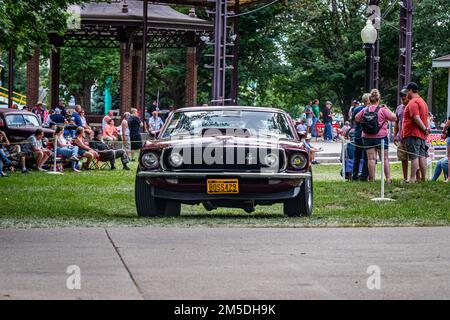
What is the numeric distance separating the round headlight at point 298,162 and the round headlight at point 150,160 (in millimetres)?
1768

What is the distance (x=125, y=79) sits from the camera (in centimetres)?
4450

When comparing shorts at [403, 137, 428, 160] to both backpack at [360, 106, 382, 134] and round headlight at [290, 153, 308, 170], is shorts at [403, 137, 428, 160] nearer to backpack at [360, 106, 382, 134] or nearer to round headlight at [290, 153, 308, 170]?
backpack at [360, 106, 382, 134]

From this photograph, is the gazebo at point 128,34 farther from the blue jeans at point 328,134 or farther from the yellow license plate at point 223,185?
the yellow license plate at point 223,185

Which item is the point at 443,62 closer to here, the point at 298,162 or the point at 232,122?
the point at 232,122

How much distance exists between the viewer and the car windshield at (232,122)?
14523mm

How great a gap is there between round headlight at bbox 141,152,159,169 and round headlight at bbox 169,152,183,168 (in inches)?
8.4

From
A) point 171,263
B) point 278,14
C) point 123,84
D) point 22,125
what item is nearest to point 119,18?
point 123,84

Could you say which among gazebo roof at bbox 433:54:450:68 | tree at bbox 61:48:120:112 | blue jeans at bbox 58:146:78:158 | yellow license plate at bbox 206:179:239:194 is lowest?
blue jeans at bbox 58:146:78:158

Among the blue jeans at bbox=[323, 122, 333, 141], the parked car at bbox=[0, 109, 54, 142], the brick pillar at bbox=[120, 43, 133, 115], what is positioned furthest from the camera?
the blue jeans at bbox=[323, 122, 333, 141]

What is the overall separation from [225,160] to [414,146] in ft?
23.0

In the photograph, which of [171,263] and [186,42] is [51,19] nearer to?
[171,263]

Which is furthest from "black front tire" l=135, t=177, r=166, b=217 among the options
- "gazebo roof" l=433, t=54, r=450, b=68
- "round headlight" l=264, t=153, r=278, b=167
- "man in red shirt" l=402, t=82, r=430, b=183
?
"gazebo roof" l=433, t=54, r=450, b=68

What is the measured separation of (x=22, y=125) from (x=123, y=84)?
42.7 feet

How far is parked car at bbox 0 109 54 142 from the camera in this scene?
31297 mm
